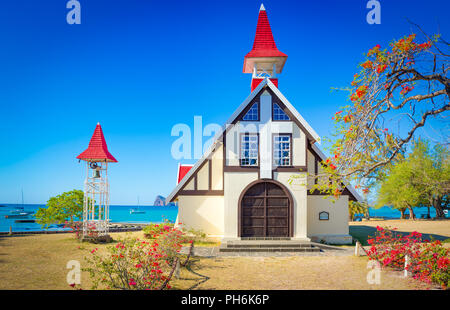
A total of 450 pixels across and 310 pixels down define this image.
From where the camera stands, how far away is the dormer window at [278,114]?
17312 mm

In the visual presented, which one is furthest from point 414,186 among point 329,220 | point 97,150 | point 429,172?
point 97,150

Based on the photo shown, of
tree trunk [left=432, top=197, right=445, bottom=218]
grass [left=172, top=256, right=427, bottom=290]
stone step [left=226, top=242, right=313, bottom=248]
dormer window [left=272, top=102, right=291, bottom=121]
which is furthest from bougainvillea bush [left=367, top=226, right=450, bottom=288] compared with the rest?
tree trunk [left=432, top=197, right=445, bottom=218]

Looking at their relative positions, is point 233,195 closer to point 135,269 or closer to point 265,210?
point 265,210

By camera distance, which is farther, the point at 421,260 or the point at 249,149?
the point at 249,149

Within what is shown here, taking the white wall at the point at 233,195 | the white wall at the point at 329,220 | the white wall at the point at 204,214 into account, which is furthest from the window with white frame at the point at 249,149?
the white wall at the point at 329,220

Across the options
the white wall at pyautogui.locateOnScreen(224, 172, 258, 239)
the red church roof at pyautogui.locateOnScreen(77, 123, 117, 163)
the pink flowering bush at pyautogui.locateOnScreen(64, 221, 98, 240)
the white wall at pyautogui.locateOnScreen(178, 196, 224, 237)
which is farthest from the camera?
the red church roof at pyautogui.locateOnScreen(77, 123, 117, 163)

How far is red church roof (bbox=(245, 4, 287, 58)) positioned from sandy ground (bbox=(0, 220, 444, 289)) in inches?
503

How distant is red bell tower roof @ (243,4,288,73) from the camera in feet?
64.4

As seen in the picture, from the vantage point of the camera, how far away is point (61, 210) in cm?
1997

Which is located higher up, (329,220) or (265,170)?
(265,170)

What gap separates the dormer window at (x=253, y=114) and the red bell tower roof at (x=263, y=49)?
14.0 feet

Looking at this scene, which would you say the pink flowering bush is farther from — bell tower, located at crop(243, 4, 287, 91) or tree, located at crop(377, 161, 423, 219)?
tree, located at crop(377, 161, 423, 219)

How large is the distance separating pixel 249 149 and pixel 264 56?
21.6ft
